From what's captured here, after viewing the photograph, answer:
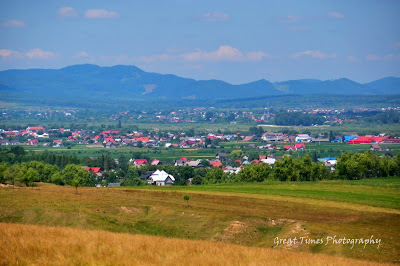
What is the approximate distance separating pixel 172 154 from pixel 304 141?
55015mm

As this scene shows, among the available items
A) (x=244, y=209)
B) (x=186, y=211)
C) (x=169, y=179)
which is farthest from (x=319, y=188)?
(x=169, y=179)

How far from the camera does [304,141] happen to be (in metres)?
183

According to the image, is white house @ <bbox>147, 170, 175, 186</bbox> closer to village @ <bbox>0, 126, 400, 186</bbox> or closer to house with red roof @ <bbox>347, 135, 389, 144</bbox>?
village @ <bbox>0, 126, 400, 186</bbox>

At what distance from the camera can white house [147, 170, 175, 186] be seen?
304 feet

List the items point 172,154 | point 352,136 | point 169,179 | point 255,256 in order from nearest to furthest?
point 255,256
point 169,179
point 172,154
point 352,136

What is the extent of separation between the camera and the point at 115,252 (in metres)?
18.5

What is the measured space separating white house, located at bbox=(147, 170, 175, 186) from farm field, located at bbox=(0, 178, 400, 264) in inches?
1845

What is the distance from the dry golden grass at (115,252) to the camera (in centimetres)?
1740

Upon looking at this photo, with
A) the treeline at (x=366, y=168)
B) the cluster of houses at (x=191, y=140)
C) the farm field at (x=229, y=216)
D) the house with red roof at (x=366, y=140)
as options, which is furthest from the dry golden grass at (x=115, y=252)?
the house with red roof at (x=366, y=140)

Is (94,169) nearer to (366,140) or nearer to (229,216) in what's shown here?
(229,216)

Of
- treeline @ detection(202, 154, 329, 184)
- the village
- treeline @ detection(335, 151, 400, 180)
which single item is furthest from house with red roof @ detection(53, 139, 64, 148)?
treeline @ detection(335, 151, 400, 180)

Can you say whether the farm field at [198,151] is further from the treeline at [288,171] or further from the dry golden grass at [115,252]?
the dry golden grass at [115,252]

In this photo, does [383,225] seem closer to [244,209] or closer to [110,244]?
[244,209]

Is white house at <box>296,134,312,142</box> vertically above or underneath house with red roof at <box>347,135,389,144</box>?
underneath
